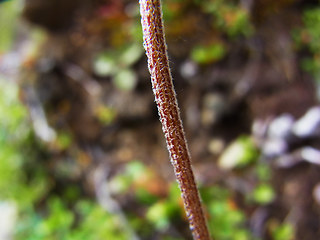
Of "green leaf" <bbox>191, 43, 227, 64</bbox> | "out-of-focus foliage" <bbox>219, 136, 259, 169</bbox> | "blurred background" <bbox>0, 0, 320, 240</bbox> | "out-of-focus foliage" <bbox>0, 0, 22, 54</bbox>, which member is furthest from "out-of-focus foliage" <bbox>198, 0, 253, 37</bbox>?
"out-of-focus foliage" <bbox>0, 0, 22, 54</bbox>

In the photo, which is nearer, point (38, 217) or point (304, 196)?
point (304, 196)

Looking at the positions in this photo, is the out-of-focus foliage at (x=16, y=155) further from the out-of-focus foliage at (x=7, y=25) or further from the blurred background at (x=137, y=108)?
the out-of-focus foliage at (x=7, y=25)

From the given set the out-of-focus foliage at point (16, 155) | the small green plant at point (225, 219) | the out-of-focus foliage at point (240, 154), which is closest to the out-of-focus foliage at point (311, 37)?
the out-of-focus foliage at point (240, 154)

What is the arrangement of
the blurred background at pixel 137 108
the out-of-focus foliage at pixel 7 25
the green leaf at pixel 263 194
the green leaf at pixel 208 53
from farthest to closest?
1. the out-of-focus foliage at pixel 7 25
2. the green leaf at pixel 208 53
3. the blurred background at pixel 137 108
4. the green leaf at pixel 263 194

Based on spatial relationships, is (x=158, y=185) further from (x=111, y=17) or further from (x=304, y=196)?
(x=111, y=17)

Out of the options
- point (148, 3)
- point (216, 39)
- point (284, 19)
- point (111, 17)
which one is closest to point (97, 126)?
point (111, 17)
